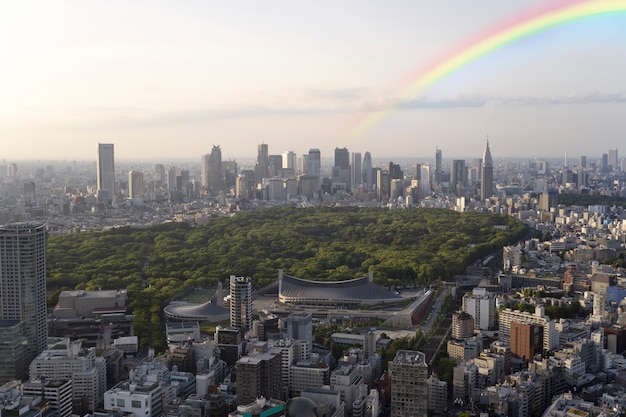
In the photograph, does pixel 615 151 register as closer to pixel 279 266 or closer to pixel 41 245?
pixel 279 266

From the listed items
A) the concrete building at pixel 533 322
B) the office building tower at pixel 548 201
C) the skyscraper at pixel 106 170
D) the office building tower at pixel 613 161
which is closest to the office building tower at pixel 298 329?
the concrete building at pixel 533 322

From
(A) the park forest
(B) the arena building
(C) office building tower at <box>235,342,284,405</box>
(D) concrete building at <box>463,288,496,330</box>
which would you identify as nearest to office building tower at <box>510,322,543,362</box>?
(D) concrete building at <box>463,288,496,330</box>

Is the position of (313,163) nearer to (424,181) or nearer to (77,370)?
(424,181)

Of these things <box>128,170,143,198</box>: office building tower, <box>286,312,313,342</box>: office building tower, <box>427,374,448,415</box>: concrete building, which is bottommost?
<box>427,374,448,415</box>: concrete building

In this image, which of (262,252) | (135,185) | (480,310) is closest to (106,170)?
(135,185)

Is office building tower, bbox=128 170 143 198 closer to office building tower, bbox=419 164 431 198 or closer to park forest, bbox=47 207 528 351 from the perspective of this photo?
park forest, bbox=47 207 528 351

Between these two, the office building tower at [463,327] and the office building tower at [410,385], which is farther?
the office building tower at [463,327]

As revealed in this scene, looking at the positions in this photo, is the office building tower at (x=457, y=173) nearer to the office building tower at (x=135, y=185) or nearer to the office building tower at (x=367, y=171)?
the office building tower at (x=367, y=171)
